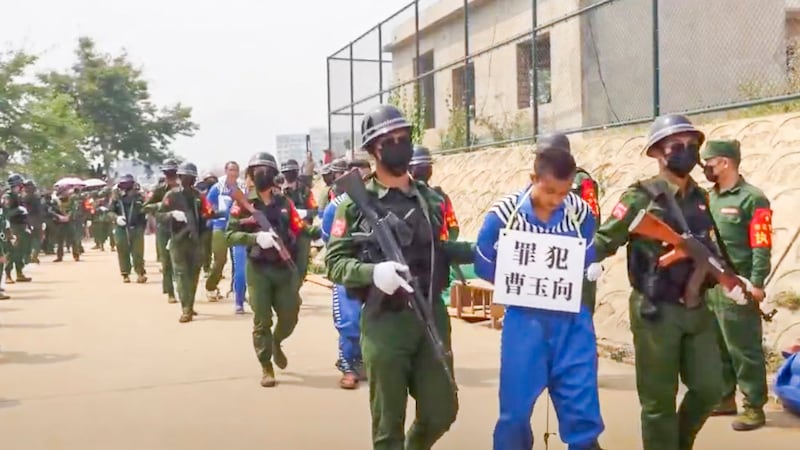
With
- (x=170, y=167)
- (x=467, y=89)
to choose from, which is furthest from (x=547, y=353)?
(x=467, y=89)

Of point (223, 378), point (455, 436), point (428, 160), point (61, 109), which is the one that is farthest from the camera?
point (61, 109)

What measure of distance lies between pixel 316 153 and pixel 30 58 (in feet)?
46.8

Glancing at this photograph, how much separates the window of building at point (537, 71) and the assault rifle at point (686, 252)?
977cm

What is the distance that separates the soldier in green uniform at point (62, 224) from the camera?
2207 centimetres

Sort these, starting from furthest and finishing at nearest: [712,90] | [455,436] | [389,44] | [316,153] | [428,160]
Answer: [316,153] < [389,44] < [712,90] < [428,160] < [455,436]

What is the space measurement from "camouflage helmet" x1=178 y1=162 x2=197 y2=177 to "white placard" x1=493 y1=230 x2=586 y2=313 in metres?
8.14

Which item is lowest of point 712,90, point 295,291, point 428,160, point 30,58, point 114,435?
point 114,435

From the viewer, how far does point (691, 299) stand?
4531mm

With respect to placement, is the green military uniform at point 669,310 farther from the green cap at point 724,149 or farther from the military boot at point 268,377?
the military boot at point 268,377

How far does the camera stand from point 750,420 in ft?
19.1

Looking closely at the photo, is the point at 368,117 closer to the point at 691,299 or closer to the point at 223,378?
the point at 691,299

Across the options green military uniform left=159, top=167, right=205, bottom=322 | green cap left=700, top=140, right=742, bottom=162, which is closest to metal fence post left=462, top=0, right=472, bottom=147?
green military uniform left=159, top=167, right=205, bottom=322

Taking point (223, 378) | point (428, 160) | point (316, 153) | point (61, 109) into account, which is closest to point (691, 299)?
point (428, 160)

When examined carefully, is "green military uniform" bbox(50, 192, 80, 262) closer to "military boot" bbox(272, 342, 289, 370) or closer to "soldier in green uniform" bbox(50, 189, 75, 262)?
"soldier in green uniform" bbox(50, 189, 75, 262)
